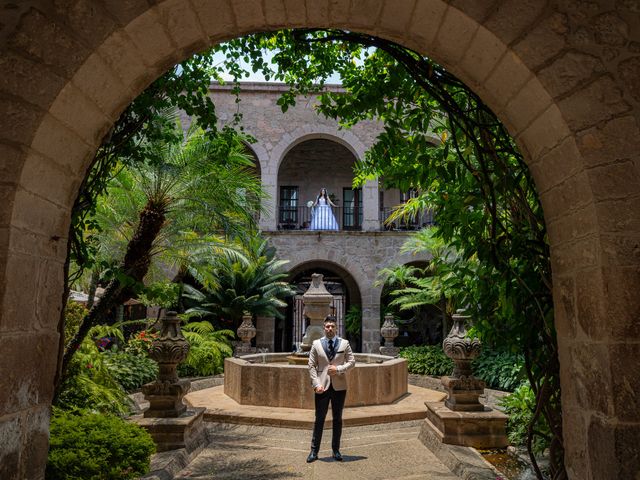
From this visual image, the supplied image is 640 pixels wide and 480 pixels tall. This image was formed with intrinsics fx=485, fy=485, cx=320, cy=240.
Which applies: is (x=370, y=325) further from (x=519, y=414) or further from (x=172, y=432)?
(x=172, y=432)

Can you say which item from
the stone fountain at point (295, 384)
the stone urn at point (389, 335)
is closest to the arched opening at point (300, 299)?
the stone urn at point (389, 335)

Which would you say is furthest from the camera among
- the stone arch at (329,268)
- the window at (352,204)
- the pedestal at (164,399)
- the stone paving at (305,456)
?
the window at (352,204)

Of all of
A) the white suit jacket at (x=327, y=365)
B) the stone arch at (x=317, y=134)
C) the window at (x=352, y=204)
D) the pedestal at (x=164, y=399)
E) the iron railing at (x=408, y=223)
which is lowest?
the pedestal at (x=164, y=399)

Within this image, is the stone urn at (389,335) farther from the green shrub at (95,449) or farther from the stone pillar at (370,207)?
the green shrub at (95,449)

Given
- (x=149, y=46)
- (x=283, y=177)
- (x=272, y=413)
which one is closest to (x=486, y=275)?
(x=149, y=46)

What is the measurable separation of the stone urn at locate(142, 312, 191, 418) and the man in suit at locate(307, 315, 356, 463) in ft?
5.54

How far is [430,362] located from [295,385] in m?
5.89

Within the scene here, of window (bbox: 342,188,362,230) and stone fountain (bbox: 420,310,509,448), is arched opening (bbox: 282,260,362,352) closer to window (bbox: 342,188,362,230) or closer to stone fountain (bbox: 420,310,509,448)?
window (bbox: 342,188,362,230)

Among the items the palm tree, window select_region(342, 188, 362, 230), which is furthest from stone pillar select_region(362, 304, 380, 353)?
the palm tree

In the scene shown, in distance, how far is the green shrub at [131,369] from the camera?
28.9 ft

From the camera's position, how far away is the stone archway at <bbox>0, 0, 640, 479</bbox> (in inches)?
76.4

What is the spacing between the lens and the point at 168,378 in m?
5.87

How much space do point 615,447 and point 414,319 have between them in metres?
15.9

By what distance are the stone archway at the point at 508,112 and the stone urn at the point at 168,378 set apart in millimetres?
3514
